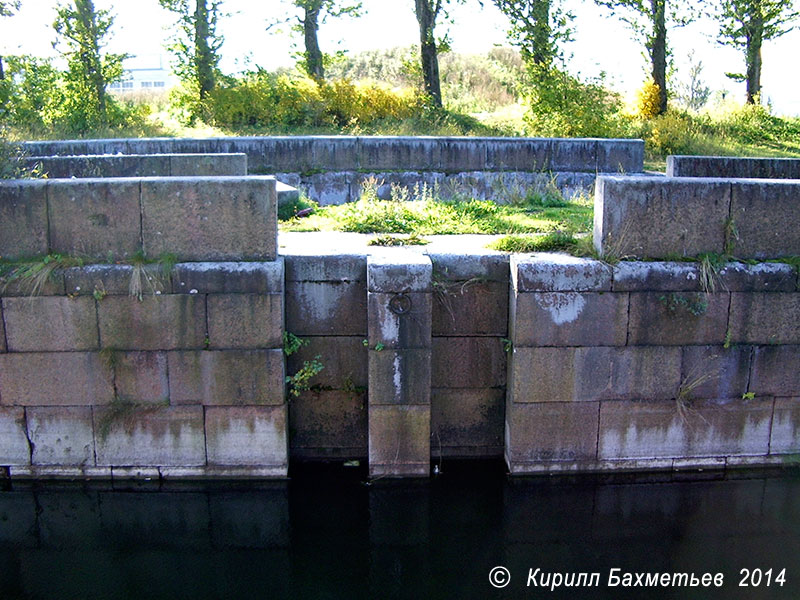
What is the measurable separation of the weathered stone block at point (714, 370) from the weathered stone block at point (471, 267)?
1.80 metres

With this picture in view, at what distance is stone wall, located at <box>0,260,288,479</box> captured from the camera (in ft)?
21.3

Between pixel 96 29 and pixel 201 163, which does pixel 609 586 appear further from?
pixel 96 29

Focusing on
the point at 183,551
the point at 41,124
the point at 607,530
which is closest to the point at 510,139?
the point at 607,530

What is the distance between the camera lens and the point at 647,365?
22.3 feet

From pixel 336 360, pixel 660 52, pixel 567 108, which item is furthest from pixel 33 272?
pixel 660 52

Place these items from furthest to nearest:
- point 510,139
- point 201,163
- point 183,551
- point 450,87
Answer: point 450,87
point 510,139
point 201,163
point 183,551

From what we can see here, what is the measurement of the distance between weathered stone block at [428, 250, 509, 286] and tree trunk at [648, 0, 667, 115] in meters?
15.4

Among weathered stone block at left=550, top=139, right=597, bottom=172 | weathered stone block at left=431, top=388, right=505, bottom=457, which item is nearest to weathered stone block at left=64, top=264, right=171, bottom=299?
weathered stone block at left=431, top=388, right=505, bottom=457

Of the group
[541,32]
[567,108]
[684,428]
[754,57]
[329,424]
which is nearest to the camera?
[684,428]

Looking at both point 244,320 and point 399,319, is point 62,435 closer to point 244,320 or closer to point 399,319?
point 244,320

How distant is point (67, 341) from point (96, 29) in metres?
16.0

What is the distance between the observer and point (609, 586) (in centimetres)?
586

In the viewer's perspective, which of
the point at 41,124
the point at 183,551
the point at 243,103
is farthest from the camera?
the point at 243,103

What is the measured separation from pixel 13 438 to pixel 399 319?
3.59 m
